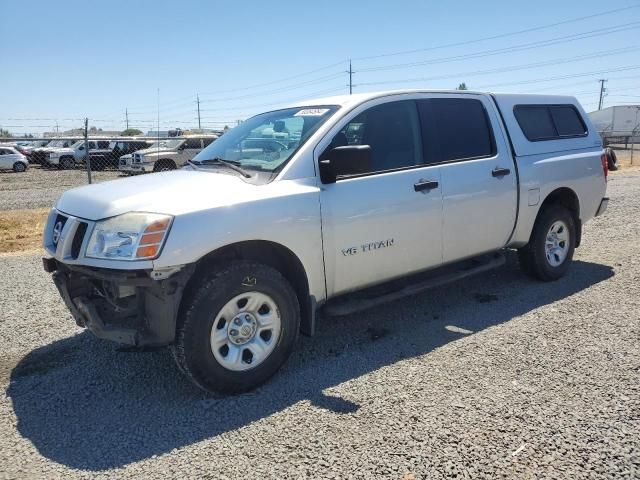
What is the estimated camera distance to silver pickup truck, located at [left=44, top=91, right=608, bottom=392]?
3260 millimetres

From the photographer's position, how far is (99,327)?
334 centimetres

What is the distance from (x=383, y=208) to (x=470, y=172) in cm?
114

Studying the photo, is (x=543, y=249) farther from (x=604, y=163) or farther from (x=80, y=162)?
(x=80, y=162)

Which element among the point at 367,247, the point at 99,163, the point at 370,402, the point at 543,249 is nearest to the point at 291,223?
the point at 367,247

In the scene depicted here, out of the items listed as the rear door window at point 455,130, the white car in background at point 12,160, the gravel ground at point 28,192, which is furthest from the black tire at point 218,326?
the white car in background at point 12,160

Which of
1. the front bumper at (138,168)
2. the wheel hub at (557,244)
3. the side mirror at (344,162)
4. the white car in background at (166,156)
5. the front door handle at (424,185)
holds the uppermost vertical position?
the white car in background at (166,156)

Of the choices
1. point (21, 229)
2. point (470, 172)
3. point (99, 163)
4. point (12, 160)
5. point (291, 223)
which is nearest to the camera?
point (291, 223)

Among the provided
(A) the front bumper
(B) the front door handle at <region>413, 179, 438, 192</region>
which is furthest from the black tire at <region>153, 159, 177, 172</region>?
(B) the front door handle at <region>413, 179, 438, 192</region>

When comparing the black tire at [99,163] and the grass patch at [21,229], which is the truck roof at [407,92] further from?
the black tire at [99,163]

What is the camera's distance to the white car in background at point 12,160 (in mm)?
27562

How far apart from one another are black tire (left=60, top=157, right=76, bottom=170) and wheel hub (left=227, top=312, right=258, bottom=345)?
30408mm

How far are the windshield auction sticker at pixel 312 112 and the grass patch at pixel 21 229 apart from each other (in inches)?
224

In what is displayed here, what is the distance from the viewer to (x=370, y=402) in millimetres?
3359

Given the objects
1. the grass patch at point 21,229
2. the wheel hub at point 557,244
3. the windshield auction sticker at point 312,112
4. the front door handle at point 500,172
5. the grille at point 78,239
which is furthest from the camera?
the grass patch at point 21,229
